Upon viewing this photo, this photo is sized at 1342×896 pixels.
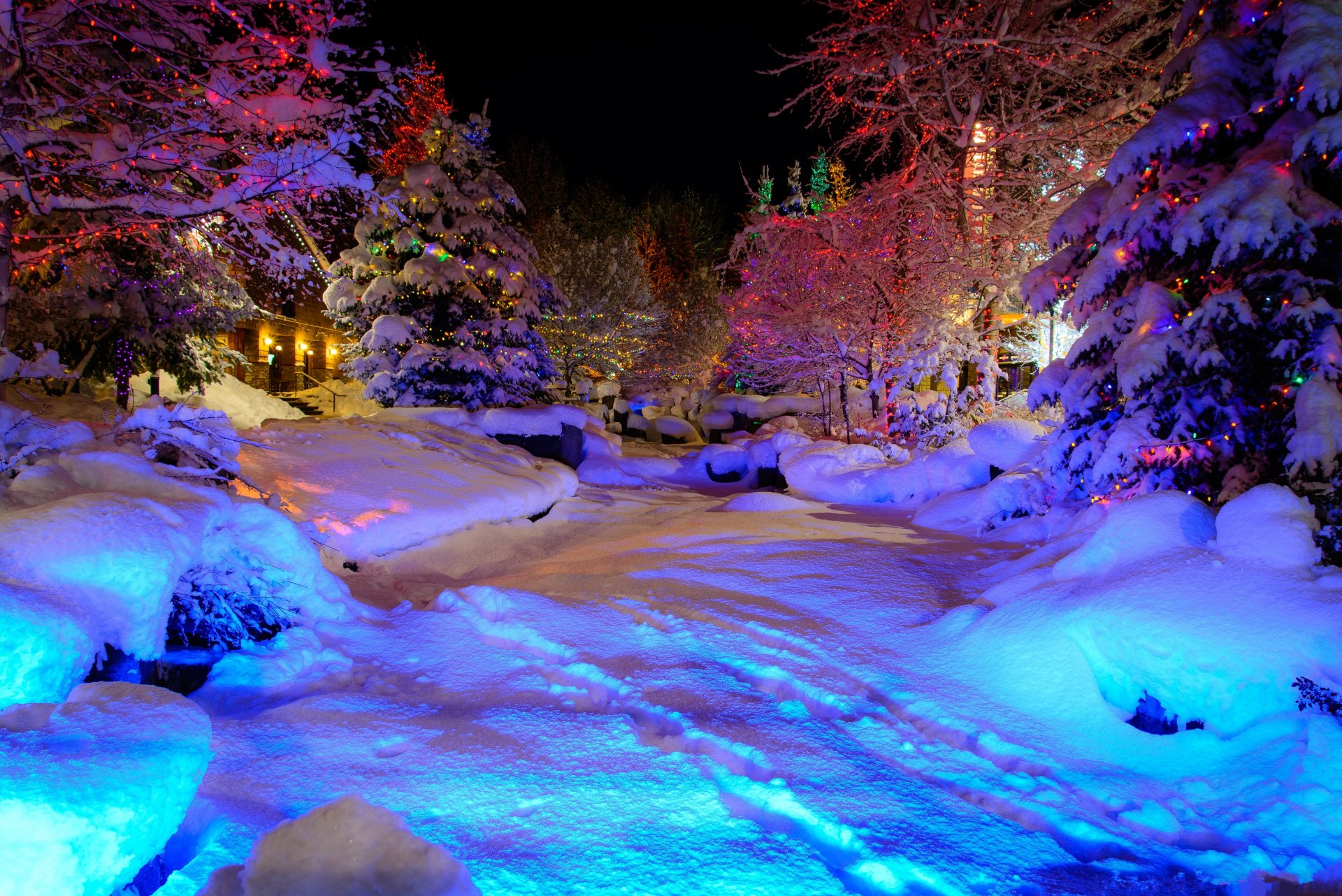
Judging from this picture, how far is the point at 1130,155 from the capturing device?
5215 millimetres

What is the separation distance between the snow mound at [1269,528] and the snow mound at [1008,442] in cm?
496

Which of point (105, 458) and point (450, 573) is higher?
point (105, 458)

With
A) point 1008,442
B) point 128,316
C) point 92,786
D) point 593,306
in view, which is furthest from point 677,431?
point 92,786

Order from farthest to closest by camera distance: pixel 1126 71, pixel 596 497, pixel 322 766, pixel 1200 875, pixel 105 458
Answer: pixel 596 497, pixel 1126 71, pixel 105 458, pixel 322 766, pixel 1200 875

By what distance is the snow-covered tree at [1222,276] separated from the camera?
422cm

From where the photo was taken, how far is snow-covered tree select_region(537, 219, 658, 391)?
28.1 metres

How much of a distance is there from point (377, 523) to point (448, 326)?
9.26m

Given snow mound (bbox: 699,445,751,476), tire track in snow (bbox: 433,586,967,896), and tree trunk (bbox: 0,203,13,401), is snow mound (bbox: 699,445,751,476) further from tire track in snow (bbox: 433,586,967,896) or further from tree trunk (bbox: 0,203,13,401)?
tree trunk (bbox: 0,203,13,401)

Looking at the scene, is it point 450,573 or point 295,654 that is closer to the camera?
point 295,654

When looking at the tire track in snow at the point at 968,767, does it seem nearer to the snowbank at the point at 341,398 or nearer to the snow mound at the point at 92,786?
the snow mound at the point at 92,786

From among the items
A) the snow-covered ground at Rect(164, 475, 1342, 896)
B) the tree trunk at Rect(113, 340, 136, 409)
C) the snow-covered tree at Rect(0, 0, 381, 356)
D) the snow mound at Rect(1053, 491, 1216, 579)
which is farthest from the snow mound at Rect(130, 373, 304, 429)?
the snow mound at Rect(1053, 491, 1216, 579)

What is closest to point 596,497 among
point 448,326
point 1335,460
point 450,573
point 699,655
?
point 450,573

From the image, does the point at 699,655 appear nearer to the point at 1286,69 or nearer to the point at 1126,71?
the point at 1286,69

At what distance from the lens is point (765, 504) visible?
9117mm
